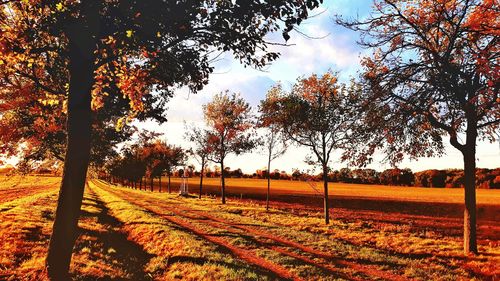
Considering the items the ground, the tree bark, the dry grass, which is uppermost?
the tree bark

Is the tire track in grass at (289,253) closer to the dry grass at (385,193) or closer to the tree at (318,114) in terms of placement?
the tree at (318,114)

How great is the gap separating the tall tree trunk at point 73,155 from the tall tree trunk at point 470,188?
17820 millimetres

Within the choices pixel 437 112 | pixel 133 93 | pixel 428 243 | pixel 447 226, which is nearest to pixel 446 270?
pixel 428 243

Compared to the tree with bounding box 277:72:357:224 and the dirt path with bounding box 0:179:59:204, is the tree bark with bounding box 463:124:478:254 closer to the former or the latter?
the tree with bounding box 277:72:357:224

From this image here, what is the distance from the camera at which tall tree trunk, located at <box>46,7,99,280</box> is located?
34.8 ft

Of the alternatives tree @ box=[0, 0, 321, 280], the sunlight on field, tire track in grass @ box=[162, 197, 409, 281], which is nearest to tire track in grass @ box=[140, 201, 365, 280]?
tire track in grass @ box=[162, 197, 409, 281]

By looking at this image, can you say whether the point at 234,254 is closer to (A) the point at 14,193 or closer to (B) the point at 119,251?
(B) the point at 119,251

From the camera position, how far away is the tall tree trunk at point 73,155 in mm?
10617

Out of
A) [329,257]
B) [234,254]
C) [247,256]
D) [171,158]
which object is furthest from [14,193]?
[329,257]

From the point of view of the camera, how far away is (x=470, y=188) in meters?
18.4

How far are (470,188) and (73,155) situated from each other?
18.4 meters

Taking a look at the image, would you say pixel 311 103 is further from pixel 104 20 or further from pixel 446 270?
pixel 104 20

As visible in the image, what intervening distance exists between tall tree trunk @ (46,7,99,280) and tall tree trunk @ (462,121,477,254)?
17.8 meters

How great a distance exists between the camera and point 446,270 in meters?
14.4
